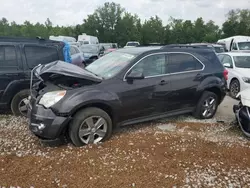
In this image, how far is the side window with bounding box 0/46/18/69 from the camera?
21.3 ft

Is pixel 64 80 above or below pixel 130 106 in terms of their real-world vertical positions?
above

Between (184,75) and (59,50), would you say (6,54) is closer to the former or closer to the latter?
(59,50)

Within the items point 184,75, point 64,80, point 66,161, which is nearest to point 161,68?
point 184,75

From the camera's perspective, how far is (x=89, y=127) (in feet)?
15.7

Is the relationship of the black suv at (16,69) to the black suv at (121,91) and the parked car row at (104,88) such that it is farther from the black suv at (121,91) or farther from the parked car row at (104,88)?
the black suv at (121,91)

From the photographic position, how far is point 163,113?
5.82 m

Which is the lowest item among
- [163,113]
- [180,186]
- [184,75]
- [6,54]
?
[180,186]

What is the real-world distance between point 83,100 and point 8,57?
290cm

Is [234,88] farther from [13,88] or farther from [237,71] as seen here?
[13,88]

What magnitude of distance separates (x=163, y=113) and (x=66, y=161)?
2403 millimetres

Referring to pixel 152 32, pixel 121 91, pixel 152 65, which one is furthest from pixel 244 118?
pixel 152 32

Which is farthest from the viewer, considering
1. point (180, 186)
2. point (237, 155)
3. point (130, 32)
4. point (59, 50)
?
point (130, 32)

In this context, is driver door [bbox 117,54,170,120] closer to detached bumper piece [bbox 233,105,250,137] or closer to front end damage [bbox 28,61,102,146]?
front end damage [bbox 28,61,102,146]

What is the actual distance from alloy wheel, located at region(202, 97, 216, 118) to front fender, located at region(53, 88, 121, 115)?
7.85ft
